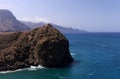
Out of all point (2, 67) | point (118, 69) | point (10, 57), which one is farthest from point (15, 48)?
point (118, 69)

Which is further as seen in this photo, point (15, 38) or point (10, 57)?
point (15, 38)

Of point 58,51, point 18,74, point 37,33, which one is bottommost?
point 18,74

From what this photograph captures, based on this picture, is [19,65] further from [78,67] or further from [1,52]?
[78,67]

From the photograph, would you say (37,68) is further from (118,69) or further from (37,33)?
(118,69)

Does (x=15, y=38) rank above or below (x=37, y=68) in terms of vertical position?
above

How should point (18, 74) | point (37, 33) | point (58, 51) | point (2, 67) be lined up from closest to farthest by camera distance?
point (18, 74) < point (2, 67) < point (58, 51) < point (37, 33)

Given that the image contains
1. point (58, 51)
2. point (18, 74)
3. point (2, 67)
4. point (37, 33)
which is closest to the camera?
point (18, 74)
